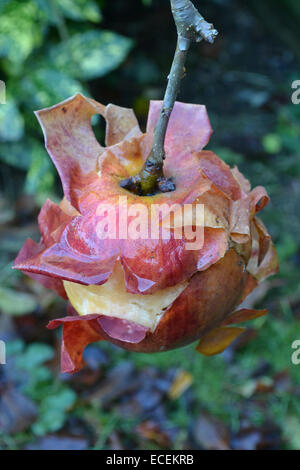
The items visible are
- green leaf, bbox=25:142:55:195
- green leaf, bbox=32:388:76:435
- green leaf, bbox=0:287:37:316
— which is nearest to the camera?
green leaf, bbox=32:388:76:435

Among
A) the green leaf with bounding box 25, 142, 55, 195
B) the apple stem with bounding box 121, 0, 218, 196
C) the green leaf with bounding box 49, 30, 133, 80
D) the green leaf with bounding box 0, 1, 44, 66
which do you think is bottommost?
the green leaf with bounding box 25, 142, 55, 195

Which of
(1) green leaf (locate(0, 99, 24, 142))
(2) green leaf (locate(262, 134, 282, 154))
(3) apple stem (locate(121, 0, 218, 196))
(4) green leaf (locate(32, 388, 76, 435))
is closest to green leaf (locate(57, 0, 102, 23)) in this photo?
(1) green leaf (locate(0, 99, 24, 142))

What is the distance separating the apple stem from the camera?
397mm

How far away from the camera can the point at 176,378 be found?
111cm

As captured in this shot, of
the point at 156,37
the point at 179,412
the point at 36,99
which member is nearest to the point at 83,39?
the point at 36,99

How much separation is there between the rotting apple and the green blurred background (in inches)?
22.6

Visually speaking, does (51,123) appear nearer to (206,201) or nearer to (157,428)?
(206,201)

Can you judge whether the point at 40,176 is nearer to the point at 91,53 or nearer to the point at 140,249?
the point at 91,53

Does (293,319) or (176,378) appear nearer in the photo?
(176,378)

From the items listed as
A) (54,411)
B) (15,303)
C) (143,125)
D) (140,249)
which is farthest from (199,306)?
(143,125)

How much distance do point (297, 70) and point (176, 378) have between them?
122cm

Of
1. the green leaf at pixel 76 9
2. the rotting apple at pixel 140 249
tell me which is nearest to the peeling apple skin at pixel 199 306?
the rotting apple at pixel 140 249

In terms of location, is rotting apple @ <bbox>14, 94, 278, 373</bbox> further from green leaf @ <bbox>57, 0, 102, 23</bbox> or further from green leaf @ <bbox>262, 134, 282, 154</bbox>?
green leaf @ <bbox>262, 134, 282, 154</bbox>

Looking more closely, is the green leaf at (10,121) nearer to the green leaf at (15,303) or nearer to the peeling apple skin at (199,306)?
the green leaf at (15,303)
